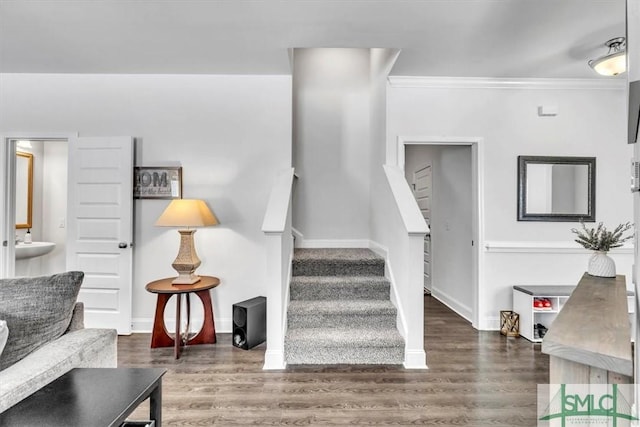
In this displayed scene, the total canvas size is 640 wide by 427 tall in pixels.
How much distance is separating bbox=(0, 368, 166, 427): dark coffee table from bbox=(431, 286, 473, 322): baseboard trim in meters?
3.42

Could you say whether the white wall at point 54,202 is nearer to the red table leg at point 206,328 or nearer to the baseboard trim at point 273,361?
the red table leg at point 206,328

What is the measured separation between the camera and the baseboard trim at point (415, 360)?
2.67m

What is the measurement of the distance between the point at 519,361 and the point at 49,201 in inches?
225

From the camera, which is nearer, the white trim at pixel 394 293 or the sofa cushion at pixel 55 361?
the sofa cushion at pixel 55 361

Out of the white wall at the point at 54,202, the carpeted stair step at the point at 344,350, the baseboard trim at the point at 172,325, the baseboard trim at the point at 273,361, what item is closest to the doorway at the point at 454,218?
the carpeted stair step at the point at 344,350

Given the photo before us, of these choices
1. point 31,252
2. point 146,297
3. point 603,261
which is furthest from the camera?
point 31,252

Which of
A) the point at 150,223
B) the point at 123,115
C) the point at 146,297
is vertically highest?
the point at 123,115

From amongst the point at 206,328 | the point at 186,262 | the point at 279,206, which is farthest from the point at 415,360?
the point at 186,262

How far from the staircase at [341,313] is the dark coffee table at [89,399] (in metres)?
1.51

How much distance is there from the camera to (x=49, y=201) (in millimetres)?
4668

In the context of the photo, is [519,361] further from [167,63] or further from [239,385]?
[167,63]

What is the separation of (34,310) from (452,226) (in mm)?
4106

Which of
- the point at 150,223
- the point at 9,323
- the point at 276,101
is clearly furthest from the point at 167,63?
the point at 9,323

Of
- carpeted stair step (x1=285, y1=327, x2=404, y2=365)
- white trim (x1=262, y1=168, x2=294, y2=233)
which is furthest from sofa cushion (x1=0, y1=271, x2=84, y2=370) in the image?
carpeted stair step (x1=285, y1=327, x2=404, y2=365)
